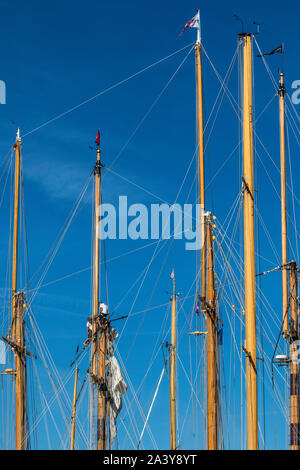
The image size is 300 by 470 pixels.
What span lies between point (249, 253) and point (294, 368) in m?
16.0

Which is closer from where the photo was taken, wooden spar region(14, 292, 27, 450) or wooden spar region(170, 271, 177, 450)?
wooden spar region(14, 292, 27, 450)

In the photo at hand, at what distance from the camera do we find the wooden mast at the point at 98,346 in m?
69.7

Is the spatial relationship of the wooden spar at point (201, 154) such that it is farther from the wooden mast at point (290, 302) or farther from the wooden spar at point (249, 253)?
the wooden spar at point (249, 253)

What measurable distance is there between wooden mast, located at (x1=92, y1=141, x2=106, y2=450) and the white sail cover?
181 cm

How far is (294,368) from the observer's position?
61844 millimetres

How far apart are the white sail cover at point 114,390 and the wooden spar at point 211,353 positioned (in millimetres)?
14667

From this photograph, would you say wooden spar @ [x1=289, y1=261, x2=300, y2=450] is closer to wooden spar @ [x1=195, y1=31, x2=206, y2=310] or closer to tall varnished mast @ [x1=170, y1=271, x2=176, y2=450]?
wooden spar @ [x1=195, y1=31, x2=206, y2=310]

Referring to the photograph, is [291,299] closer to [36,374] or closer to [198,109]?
[198,109]

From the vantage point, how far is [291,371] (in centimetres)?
6194

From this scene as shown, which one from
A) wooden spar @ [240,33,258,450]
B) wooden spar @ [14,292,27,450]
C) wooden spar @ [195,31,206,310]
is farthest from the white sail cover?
wooden spar @ [240,33,258,450]

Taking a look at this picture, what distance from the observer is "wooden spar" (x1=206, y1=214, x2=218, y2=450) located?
189ft

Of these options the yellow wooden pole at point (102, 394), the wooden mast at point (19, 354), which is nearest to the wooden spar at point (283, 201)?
the yellow wooden pole at point (102, 394)

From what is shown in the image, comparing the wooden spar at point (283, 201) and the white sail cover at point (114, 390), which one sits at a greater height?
the wooden spar at point (283, 201)
